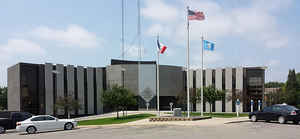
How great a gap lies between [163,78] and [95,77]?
12.3m

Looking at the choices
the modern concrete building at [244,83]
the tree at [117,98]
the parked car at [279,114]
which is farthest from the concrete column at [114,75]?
the parked car at [279,114]

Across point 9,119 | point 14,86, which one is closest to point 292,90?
point 14,86

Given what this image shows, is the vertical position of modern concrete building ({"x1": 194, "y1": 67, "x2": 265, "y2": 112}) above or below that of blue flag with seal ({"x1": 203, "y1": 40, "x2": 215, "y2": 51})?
below

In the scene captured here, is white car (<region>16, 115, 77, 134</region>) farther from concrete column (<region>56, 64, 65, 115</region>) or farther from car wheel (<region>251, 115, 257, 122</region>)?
concrete column (<region>56, 64, 65, 115</region>)

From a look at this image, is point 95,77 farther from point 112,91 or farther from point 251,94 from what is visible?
point 251,94

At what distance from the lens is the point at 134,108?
55.7 m

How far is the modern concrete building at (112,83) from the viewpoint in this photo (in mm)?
49500

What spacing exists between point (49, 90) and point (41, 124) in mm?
28910

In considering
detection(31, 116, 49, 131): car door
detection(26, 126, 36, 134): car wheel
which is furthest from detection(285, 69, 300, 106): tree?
detection(26, 126, 36, 134): car wheel

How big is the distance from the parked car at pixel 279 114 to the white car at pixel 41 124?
48.8ft

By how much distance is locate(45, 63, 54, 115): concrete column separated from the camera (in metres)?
49.9

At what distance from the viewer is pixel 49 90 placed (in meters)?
50.2

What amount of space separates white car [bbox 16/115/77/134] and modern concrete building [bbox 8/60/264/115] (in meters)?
27.6

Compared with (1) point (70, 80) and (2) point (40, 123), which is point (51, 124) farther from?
(1) point (70, 80)
